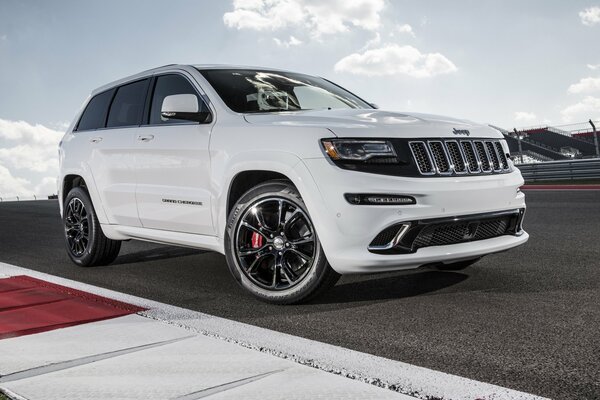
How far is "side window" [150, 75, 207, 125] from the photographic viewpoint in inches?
223

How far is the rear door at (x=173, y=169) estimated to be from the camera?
5.15m

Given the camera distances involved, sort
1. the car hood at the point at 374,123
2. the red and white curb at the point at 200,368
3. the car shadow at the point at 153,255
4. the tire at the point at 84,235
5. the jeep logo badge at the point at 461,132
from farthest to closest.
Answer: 1. the car shadow at the point at 153,255
2. the tire at the point at 84,235
3. the jeep logo badge at the point at 461,132
4. the car hood at the point at 374,123
5. the red and white curb at the point at 200,368

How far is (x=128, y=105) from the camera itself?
634 centimetres

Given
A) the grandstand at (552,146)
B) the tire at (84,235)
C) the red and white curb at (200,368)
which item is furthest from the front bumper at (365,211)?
the grandstand at (552,146)

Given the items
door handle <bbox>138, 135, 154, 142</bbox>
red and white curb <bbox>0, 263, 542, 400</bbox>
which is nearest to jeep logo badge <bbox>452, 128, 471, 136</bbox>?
red and white curb <bbox>0, 263, 542, 400</bbox>

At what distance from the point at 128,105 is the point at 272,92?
63.4 inches

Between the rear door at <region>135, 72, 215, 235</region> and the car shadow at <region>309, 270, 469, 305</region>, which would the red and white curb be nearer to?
the car shadow at <region>309, 270, 469, 305</region>

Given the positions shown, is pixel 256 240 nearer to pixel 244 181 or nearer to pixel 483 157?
pixel 244 181

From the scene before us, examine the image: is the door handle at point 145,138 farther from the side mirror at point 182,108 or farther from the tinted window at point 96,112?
the tinted window at point 96,112

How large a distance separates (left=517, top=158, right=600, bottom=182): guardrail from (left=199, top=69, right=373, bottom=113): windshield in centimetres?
1719

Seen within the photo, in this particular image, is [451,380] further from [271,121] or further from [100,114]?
[100,114]

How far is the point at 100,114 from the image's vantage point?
22.3 ft

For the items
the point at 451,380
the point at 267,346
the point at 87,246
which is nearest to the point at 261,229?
the point at 267,346

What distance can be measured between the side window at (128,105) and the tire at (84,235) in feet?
2.90
